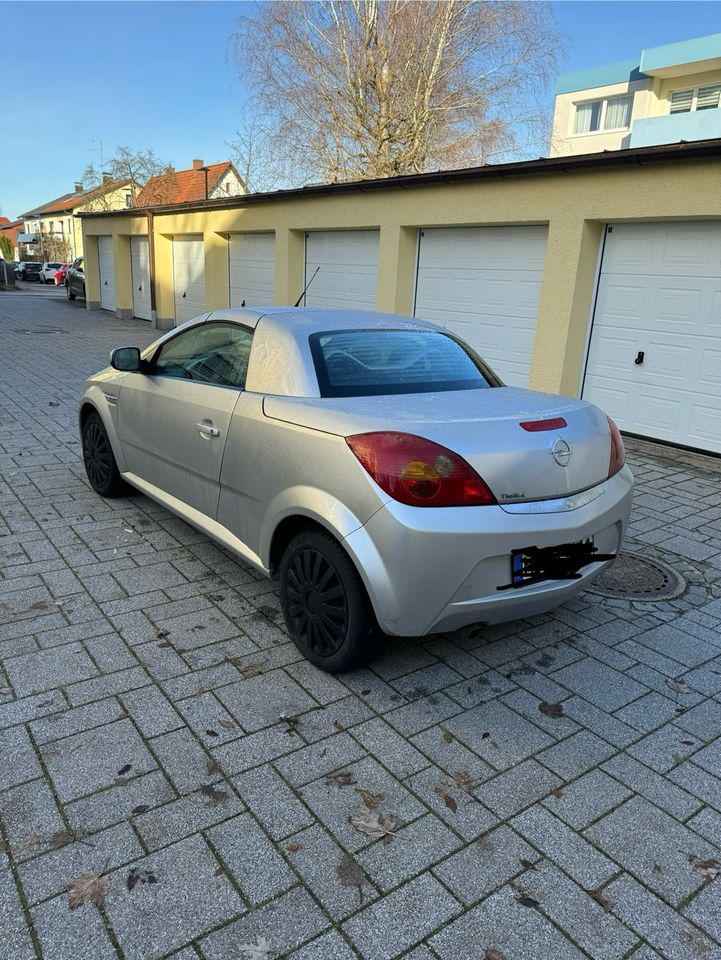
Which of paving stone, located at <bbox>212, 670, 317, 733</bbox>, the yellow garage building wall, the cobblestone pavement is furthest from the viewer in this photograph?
the yellow garage building wall

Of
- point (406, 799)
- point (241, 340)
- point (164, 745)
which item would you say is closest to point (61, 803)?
point (164, 745)

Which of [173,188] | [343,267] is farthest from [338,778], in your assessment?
[173,188]

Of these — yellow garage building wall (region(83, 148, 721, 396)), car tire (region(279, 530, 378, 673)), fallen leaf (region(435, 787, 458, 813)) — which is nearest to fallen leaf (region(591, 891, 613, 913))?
fallen leaf (region(435, 787, 458, 813))

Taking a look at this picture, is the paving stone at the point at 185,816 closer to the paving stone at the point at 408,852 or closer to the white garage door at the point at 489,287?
the paving stone at the point at 408,852

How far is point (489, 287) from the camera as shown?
9.31 metres

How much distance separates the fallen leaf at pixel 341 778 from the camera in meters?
2.41

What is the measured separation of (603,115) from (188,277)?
20.8 m

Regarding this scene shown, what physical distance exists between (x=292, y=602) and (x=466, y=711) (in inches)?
35.9

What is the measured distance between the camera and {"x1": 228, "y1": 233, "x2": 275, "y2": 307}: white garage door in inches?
557

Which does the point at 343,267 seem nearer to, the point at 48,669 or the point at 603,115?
the point at 48,669

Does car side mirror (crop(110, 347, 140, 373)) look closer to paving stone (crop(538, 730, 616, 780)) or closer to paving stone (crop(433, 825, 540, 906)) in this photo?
paving stone (crop(538, 730, 616, 780))

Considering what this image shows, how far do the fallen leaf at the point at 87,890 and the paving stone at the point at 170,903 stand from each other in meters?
0.02

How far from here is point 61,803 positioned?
2268mm

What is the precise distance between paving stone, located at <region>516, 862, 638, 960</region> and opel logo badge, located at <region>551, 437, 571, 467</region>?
4.85 ft
